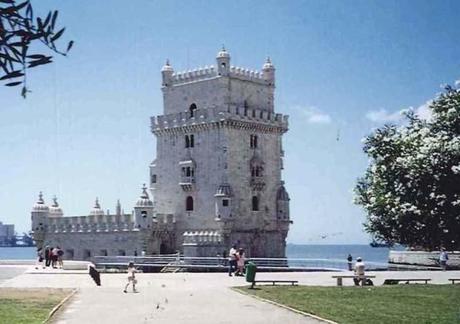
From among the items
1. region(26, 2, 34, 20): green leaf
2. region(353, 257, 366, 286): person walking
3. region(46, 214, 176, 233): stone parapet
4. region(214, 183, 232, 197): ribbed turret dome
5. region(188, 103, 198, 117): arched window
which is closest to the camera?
region(26, 2, 34, 20): green leaf

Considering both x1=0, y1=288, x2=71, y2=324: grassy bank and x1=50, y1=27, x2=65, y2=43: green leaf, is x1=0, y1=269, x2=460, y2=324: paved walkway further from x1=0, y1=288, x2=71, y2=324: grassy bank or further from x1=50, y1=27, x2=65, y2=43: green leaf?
x1=50, y1=27, x2=65, y2=43: green leaf

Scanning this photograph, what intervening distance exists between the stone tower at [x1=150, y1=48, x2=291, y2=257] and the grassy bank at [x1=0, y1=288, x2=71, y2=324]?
34.7 metres

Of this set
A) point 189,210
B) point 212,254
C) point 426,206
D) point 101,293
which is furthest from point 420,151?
point 189,210

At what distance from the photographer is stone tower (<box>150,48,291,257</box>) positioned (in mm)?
65875

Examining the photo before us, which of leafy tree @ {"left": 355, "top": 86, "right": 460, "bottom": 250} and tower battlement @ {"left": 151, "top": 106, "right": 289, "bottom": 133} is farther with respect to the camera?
tower battlement @ {"left": 151, "top": 106, "right": 289, "bottom": 133}

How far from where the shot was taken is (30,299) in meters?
26.4

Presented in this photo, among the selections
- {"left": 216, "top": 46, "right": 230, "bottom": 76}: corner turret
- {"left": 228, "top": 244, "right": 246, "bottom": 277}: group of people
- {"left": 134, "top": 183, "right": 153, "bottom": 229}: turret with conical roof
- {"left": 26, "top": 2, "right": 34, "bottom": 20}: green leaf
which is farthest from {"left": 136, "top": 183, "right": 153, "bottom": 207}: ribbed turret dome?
{"left": 26, "top": 2, "right": 34, "bottom": 20}: green leaf

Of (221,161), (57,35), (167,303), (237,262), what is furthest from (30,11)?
(221,161)

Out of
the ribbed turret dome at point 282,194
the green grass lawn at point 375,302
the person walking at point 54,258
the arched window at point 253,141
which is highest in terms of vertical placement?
the arched window at point 253,141

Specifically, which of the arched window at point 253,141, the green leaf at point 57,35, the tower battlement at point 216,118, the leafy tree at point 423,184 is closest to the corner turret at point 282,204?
the arched window at point 253,141

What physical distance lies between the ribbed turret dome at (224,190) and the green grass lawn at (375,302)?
3274cm

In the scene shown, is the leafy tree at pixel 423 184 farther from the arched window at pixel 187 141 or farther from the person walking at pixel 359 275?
the arched window at pixel 187 141

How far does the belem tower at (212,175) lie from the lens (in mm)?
66000

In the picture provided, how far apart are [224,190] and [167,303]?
39885 millimetres
